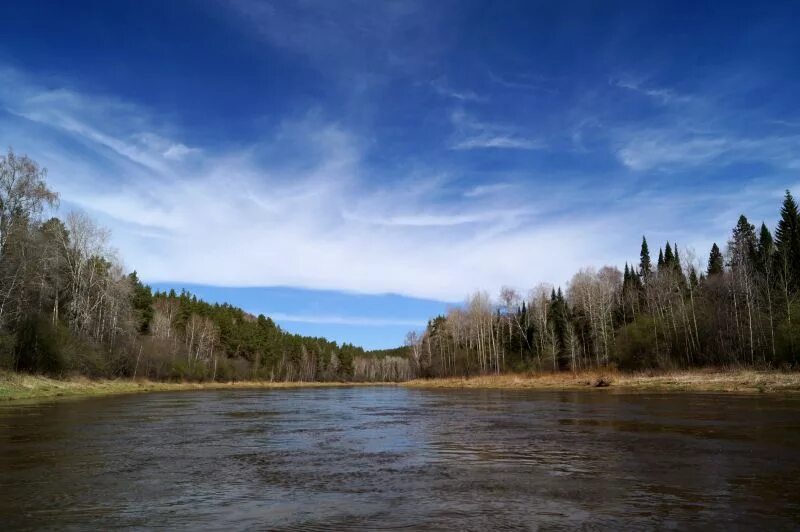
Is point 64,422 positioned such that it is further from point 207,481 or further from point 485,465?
point 485,465

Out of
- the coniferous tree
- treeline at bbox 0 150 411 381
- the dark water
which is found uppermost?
the coniferous tree

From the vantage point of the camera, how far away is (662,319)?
72.2 m

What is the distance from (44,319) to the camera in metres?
46.1

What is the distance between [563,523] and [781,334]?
54.1m

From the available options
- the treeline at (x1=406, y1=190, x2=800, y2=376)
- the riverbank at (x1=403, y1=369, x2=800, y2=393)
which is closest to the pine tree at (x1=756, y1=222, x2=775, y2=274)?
the treeline at (x1=406, y1=190, x2=800, y2=376)

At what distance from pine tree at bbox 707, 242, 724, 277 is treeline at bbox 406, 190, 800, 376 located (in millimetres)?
278

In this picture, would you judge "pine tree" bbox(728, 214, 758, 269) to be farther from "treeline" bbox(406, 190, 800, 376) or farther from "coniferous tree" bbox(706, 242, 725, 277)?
"coniferous tree" bbox(706, 242, 725, 277)

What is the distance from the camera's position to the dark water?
24.6 ft

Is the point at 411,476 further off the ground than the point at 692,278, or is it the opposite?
the point at 692,278

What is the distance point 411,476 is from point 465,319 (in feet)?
357

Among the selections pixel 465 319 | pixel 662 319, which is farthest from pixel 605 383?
pixel 465 319

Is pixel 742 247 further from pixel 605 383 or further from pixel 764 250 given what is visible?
pixel 605 383

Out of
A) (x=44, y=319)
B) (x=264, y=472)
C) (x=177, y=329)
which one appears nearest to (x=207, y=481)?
(x=264, y=472)

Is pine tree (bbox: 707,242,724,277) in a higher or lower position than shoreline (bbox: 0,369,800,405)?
higher
